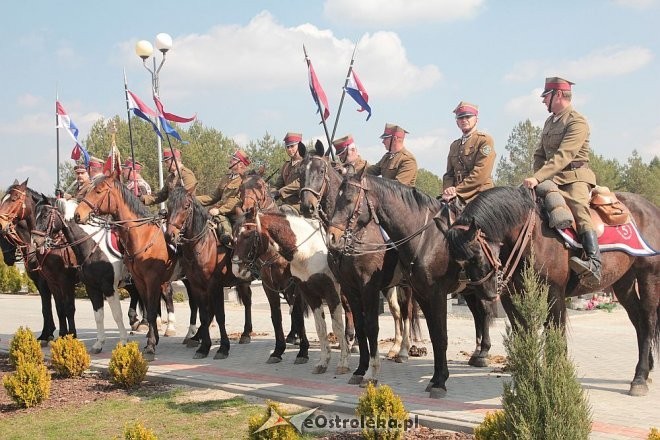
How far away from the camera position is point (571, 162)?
8.12 m

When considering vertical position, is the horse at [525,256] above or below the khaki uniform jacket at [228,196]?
below

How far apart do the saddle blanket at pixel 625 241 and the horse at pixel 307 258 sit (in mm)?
3595

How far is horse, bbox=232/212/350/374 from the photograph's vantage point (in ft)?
31.8

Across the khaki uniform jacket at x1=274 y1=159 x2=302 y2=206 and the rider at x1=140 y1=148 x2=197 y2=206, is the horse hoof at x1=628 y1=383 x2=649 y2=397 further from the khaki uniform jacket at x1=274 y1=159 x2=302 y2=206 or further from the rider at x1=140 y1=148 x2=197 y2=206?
the rider at x1=140 y1=148 x2=197 y2=206

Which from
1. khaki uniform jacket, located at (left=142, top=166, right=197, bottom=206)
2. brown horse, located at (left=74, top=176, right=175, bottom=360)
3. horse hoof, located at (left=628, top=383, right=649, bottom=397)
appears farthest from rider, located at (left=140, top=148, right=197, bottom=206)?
horse hoof, located at (left=628, top=383, right=649, bottom=397)

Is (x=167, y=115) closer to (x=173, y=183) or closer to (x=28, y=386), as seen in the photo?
(x=173, y=183)

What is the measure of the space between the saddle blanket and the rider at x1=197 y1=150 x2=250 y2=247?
5.93 metres

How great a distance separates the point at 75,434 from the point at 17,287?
884 inches

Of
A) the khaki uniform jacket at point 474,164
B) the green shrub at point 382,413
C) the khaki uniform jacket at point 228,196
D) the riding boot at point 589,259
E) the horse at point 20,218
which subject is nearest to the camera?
the green shrub at point 382,413

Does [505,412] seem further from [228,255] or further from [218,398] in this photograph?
[228,255]

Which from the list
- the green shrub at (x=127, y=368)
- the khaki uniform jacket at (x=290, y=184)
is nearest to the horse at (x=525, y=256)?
the khaki uniform jacket at (x=290, y=184)

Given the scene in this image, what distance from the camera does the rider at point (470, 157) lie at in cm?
909

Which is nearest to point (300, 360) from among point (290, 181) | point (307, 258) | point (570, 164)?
point (307, 258)

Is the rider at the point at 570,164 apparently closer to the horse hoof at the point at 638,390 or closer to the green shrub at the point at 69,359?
the horse hoof at the point at 638,390
